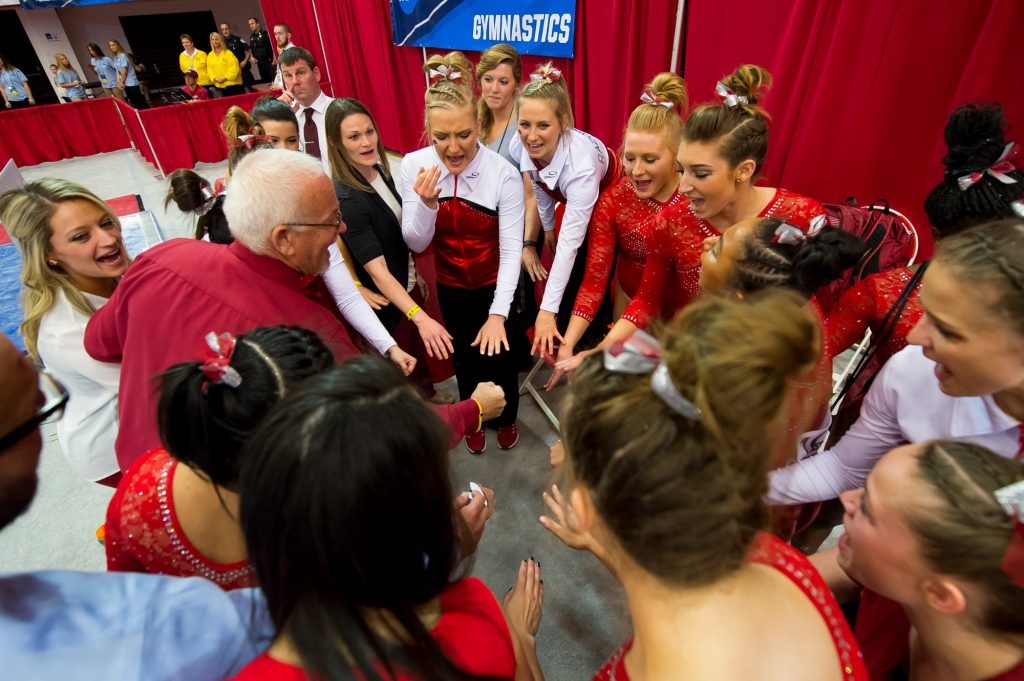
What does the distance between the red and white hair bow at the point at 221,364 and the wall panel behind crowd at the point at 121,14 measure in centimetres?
1552

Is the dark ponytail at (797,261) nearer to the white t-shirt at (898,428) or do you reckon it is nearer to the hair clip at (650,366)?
the white t-shirt at (898,428)

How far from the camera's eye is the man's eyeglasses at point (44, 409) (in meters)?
0.59

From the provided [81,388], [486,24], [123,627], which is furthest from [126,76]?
[123,627]

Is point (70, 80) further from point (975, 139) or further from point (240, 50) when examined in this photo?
point (975, 139)

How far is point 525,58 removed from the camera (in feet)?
14.4

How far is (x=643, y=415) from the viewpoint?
656 millimetres

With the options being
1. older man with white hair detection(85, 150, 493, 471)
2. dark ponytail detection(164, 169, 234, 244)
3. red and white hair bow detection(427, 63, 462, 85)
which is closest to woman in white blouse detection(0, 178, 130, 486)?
older man with white hair detection(85, 150, 493, 471)

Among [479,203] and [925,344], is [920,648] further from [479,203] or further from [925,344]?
[479,203]

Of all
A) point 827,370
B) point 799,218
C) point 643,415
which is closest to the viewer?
point 643,415

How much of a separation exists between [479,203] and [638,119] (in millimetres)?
677

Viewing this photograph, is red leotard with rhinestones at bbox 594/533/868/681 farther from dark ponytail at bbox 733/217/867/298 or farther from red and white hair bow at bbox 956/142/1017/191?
red and white hair bow at bbox 956/142/1017/191

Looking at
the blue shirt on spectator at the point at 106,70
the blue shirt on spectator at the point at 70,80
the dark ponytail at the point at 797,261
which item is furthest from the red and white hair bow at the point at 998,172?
the blue shirt on spectator at the point at 70,80

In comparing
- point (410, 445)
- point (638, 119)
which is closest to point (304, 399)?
point (410, 445)

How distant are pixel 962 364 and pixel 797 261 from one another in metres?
0.36
